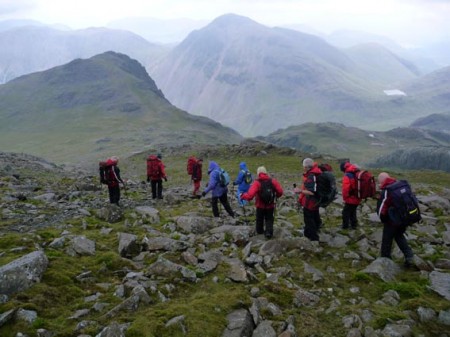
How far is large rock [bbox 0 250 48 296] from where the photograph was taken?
34.7 feet

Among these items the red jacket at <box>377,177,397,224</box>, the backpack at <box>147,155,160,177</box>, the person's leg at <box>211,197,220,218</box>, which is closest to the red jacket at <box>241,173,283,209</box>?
the red jacket at <box>377,177,397,224</box>

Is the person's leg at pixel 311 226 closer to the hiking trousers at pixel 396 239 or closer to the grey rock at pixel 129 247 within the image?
the hiking trousers at pixel 396 239

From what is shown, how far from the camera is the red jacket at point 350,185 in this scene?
1820cm

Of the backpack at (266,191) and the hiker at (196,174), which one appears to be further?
the hiker at (196,174)

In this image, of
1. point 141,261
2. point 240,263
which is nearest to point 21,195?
point 141,261

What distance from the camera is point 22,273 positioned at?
36.0 ft

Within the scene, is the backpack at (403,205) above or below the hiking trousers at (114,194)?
above

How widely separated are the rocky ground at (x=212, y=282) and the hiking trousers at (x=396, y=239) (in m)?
0.40

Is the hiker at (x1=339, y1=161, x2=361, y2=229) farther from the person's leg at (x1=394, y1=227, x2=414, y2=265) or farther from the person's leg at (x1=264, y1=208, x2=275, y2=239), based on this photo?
the person's leg at (x1=394, y1=227, x2=414, y2=265)

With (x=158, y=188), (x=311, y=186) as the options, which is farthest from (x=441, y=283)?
(x=158, y=188)

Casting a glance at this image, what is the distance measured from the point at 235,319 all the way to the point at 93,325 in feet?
11.1

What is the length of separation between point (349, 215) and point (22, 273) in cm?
1377

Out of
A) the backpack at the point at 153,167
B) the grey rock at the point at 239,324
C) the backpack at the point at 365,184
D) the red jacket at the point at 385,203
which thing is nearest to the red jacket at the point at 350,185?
the backpack at the point at 365,184

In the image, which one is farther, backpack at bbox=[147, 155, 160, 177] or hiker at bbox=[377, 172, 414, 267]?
backpack at bbox=[147, 155, 160, 177]
